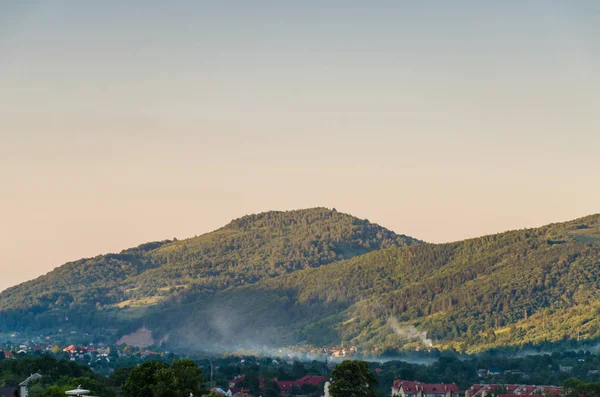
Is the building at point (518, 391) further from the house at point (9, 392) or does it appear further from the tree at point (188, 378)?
the house at point (9, 392)

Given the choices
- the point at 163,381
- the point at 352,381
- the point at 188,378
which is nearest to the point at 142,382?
the point at 163,381

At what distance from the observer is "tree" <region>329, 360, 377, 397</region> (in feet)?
370

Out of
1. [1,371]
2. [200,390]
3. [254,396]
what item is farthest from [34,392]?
[254,396]

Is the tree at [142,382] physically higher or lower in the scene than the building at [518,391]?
higher

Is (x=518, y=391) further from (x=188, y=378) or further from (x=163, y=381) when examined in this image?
(x=163, y=381)

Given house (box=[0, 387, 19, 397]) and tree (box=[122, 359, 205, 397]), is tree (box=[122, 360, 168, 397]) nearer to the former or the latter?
tree (box=[122, 359, 205, 397])

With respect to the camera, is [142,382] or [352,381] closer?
[142,382]

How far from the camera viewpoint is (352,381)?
11331 centimetres

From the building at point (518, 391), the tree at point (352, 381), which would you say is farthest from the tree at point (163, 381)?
the building at point (518, 391)

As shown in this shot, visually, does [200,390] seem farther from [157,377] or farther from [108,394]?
[108,394]

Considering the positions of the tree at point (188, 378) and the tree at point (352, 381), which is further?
the tree at point (352, 381)

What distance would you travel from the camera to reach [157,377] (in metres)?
103

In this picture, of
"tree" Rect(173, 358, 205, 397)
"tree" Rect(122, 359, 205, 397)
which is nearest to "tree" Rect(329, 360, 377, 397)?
"tree" Rect(173, 358, 205, 397)

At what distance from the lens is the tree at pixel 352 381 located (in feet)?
370
